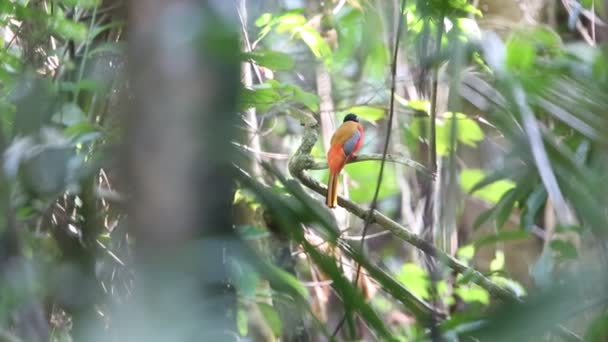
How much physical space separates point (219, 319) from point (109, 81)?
0.74 m

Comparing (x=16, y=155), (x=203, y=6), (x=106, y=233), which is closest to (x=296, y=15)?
(x=106, y=233)

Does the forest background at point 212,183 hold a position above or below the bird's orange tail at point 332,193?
above

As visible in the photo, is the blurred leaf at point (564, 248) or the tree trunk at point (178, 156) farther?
the blurred leaf at point (564, 248)

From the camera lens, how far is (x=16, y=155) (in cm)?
88

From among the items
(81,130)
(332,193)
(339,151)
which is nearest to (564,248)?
(332,193)

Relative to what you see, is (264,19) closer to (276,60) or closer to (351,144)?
(351,144)

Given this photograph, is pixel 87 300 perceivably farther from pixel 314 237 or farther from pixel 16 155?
pixel 314 237

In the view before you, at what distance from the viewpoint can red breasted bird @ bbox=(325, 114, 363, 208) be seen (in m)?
1.95

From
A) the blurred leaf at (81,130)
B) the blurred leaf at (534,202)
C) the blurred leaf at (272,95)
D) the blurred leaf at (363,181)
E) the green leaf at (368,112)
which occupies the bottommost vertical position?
the blurred leaf at (363,181)

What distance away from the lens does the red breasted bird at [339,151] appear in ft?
6.41

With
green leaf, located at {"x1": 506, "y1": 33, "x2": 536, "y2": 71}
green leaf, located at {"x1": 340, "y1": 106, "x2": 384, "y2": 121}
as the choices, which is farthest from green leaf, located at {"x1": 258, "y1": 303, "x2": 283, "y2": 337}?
green leaf, located at {"x1": 506, "y1": 33, "x2": 536, "y2": 71}

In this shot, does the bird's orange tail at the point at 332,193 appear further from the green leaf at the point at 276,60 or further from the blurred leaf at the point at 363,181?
the blurred leaf at the point at 363,181

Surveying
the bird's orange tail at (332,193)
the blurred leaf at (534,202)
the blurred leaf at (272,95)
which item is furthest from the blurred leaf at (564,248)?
the blurred leaf at (272,95)

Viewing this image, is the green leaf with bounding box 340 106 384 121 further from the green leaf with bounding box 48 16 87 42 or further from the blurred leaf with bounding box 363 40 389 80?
the green leaf with bounding box 48 16 87 42
